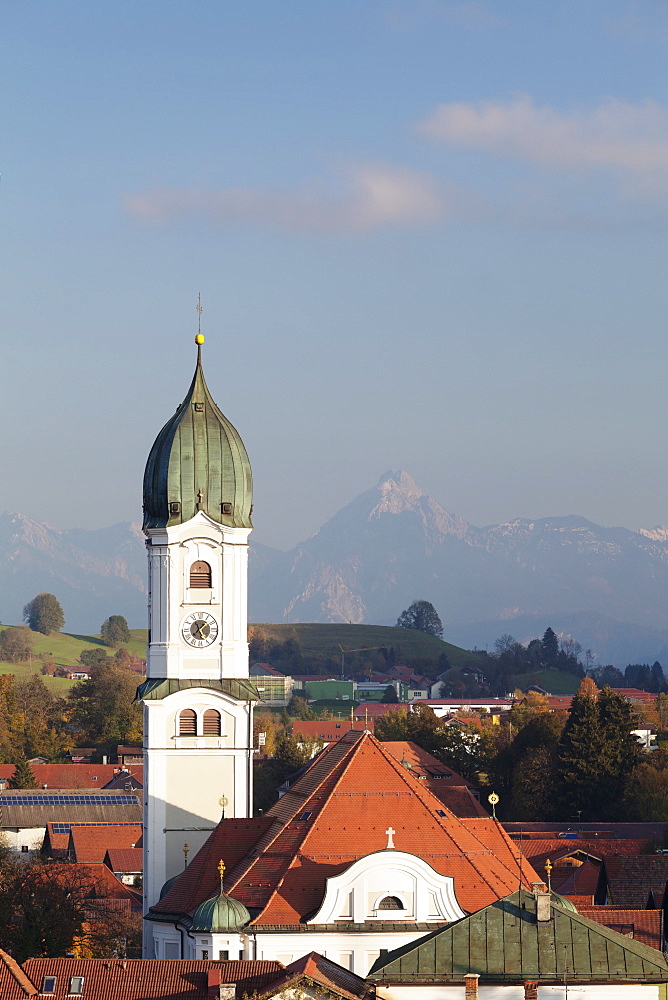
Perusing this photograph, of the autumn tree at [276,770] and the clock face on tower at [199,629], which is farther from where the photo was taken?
the autumn tree at [276,770]

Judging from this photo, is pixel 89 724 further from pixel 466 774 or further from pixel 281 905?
pixel 281 905

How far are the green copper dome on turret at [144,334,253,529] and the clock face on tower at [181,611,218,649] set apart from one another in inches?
138

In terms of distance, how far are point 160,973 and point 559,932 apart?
37.8ft

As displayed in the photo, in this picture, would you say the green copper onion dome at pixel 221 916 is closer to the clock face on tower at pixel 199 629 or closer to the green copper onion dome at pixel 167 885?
the green copper onion dome at pixel 167 885

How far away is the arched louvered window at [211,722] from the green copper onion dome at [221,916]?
15.2 metres

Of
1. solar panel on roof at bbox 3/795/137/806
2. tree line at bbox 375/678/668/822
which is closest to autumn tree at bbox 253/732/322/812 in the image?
tree line at bbox 375/678/668/822

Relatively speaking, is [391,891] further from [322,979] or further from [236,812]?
[236,812]

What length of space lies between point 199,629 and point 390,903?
19168 millimetres

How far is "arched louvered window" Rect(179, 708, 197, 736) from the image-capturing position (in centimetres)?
7588

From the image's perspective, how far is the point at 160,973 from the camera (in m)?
56.0

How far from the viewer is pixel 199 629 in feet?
251

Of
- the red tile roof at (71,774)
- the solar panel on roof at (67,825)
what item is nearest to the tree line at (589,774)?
the solar panel on roof at (67,825)

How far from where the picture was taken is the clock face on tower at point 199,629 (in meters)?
76.5

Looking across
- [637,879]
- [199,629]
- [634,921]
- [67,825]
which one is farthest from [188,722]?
[67,825]
